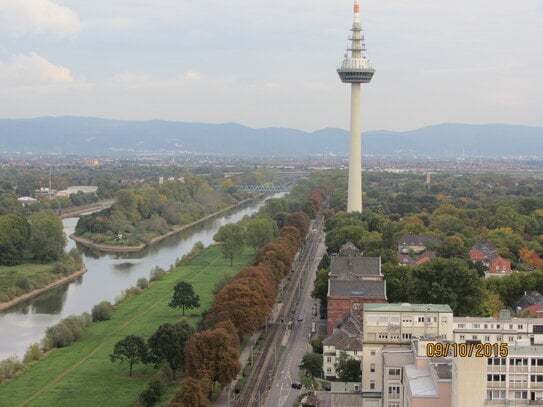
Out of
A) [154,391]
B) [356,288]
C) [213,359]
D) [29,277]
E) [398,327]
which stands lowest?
[29,277]

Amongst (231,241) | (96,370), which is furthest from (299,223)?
(96,370)

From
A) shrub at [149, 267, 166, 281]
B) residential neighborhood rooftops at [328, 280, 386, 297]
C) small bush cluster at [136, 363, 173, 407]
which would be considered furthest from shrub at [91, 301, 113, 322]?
small bush cluster at [136, 363, 173, 407]

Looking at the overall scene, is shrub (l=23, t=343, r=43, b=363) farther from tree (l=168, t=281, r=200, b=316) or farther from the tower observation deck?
the tower observation deck

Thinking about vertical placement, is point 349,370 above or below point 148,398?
above

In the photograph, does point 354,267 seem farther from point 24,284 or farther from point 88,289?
point 24,284
